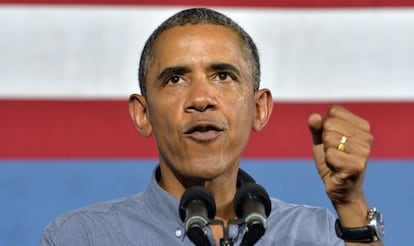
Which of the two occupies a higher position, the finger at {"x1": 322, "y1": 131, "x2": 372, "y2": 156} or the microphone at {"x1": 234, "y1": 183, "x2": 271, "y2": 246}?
the finger at {"x1": 322, "y1": 131, "x2": 372, "y2": 156}

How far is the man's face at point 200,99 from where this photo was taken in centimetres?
135

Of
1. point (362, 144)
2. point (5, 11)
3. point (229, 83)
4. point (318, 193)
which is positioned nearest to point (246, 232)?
point (362, 144)

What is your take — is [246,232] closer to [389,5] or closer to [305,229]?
[305,229]

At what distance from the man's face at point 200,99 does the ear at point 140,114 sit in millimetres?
46

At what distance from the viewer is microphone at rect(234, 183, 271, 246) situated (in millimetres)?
1069

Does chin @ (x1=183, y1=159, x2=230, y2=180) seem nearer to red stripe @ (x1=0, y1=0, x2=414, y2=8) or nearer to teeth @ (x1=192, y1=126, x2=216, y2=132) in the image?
teeth @ (x1=192, y1=126, x2=216, y2=132)

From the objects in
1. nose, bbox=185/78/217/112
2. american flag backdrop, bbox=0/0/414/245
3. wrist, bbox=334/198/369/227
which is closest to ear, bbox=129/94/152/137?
nose, bbox=185/78/217/112

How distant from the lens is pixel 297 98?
2.23 m

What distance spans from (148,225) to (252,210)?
15.4 inches

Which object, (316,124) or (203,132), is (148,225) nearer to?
(203,132)

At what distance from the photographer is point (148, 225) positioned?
4.75 ft

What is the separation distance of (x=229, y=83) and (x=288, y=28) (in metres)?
0.84

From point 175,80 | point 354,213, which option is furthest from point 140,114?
point 354,213

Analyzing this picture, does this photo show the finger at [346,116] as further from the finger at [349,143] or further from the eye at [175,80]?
Result: the eye at [175,80]
